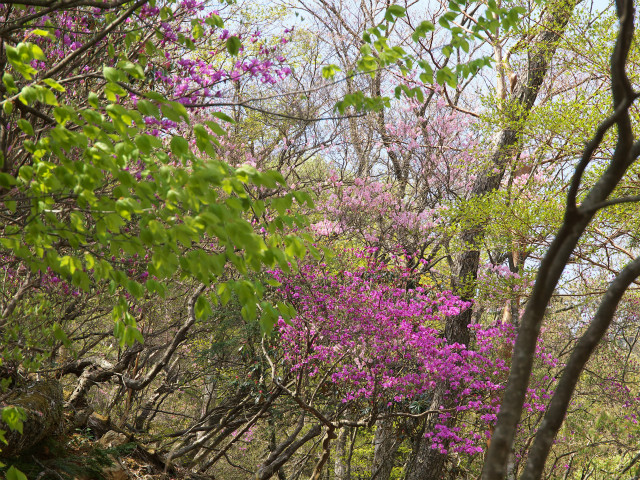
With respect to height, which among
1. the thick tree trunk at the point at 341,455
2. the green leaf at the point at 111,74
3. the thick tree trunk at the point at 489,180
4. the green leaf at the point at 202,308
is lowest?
the thick tree trunk at the point at 341,455

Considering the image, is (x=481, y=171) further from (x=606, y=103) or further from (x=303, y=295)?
(x=303, y=295)

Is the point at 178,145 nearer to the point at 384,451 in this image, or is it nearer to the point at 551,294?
the point at 551,294

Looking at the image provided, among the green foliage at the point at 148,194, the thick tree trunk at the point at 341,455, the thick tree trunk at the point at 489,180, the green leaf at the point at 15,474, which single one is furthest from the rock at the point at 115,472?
the thick tree trunk at the point at 341,455

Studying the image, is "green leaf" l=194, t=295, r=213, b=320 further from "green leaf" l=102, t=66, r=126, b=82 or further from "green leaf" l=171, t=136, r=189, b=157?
"green leaf" l=102, t=66, r=126, b=82

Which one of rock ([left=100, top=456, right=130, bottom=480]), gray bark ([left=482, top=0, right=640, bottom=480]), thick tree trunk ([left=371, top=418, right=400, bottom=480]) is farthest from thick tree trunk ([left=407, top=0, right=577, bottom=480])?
gray bark ([left=482, top=0, right=640, bottom=480])

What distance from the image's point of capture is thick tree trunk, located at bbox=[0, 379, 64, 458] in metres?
4.82

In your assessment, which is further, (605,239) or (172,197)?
(605,239)

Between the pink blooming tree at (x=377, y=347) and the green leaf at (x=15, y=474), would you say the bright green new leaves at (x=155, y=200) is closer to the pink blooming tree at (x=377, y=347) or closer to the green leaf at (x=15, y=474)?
the green leaf at (x=15, y=474)

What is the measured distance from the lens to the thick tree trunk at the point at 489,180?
29.2ft

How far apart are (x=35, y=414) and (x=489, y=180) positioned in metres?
8.48

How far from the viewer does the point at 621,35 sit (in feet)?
7.76

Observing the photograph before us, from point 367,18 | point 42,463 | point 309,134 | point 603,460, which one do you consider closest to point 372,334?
point 42,463

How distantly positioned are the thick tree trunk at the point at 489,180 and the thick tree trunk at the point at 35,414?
607 cm

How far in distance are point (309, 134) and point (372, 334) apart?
5517mm
